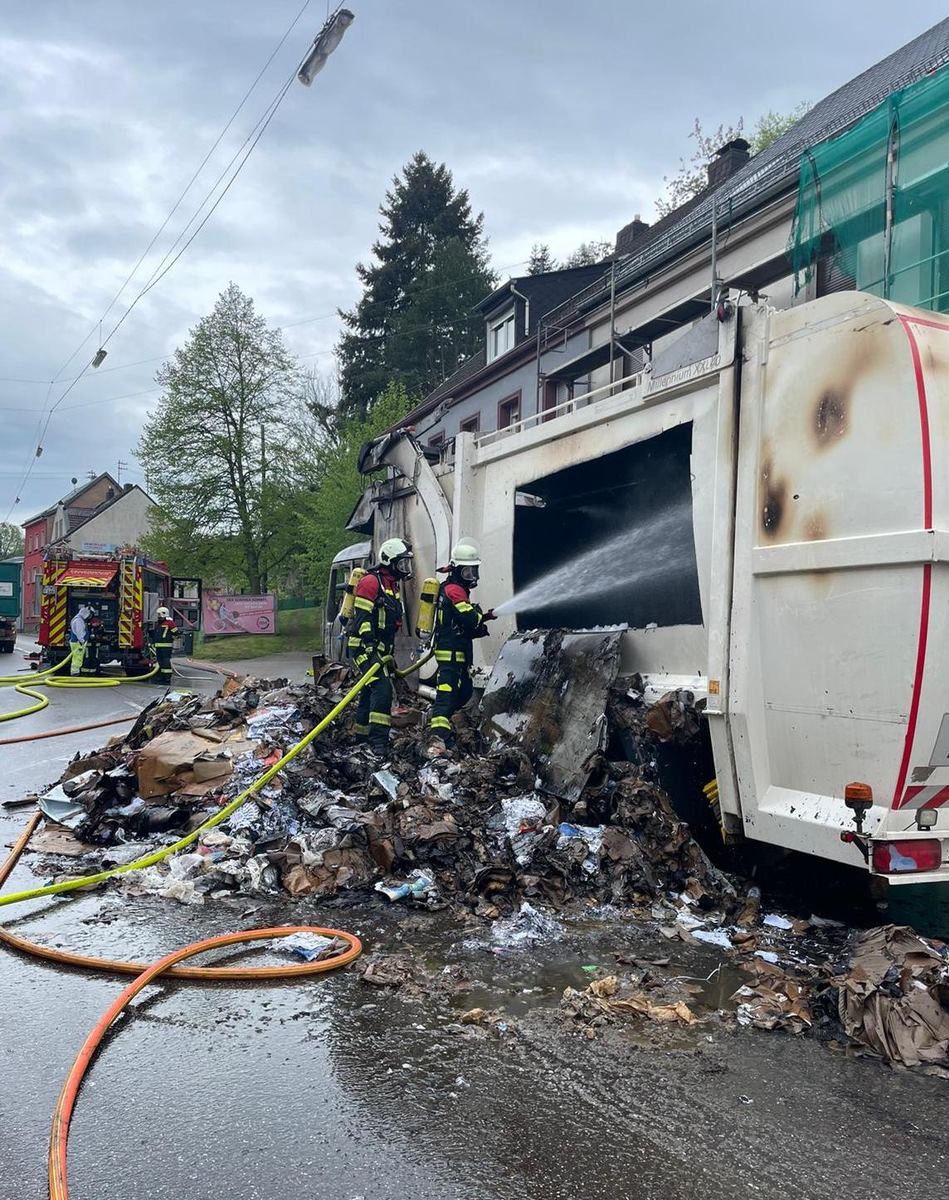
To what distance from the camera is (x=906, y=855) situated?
3514mm

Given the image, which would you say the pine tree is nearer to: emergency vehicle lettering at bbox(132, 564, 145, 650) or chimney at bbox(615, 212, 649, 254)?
chimney at bbox(615, 212, 649, 254)

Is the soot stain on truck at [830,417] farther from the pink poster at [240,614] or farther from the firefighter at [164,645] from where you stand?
the pink poster at [240,614]

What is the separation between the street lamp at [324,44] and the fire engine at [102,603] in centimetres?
1248

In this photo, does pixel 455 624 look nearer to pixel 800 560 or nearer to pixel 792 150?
pixel 800 560

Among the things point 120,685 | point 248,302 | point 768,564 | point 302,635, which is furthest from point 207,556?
point 768,564

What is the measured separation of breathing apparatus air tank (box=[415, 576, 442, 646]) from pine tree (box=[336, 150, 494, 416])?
29.0m

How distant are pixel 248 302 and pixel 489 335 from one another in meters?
14.4

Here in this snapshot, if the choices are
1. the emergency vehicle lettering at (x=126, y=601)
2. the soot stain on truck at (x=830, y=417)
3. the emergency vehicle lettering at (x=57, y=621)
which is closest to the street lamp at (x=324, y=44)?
the soot stain on truck at (x=830, y=417)

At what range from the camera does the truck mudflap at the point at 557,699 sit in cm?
505

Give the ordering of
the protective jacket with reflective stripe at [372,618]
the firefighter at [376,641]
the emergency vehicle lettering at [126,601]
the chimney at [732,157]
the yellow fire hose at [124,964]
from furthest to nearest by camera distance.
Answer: the chimney at [732,157] → the emergency vehicle lettering at [126,601] → the protective jacket with reflective stripe at [372,618] → the firefighter at [376,641] → the yellow fire hose at [124,964]

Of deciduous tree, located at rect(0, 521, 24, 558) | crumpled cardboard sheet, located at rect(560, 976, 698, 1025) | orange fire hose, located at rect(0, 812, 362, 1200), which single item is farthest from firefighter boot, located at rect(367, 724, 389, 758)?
deciduous tree, located at rect(0, 521, 24, 558)

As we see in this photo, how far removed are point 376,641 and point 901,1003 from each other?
4513mm

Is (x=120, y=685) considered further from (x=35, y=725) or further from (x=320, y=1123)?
(x=320, y=1123)

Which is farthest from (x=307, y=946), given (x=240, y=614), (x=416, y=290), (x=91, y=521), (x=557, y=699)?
(x=91, y=521)
